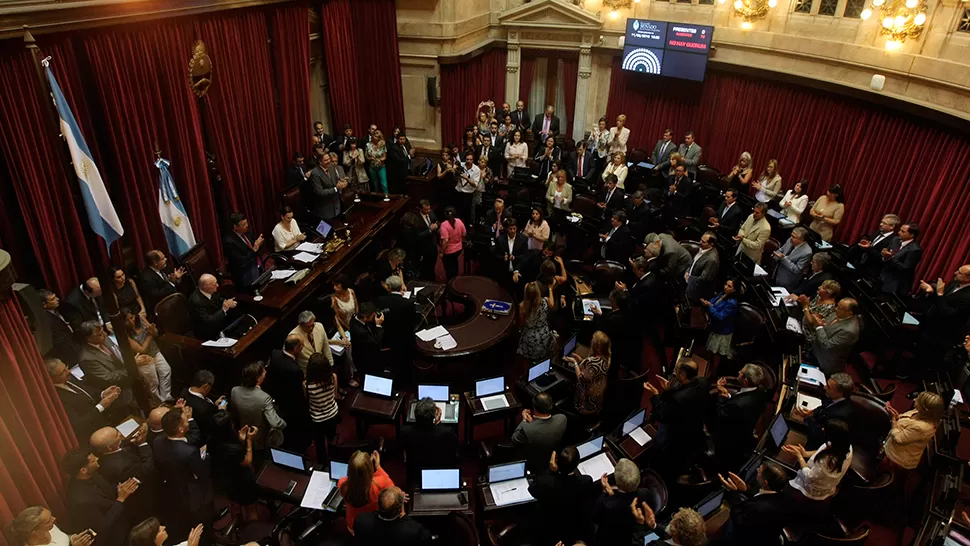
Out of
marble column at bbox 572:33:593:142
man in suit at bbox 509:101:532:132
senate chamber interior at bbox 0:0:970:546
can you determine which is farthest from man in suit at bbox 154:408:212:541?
marble column at bbox 572:33:593:142

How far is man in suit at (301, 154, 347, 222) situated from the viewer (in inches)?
376

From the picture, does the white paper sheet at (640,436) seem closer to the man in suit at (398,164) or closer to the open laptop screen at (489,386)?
the open laptop screen at (489,386)

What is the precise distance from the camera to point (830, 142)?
996 cm

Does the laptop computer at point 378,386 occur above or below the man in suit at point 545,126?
below

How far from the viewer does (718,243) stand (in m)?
8.61

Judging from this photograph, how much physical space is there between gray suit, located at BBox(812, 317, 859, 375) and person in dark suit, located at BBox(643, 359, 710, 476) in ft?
6.78

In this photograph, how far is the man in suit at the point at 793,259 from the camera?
7.62 meters

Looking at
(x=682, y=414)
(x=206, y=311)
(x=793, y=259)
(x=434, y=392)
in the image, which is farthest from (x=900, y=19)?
(x=206, y=311)

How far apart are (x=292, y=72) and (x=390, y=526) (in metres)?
8.51

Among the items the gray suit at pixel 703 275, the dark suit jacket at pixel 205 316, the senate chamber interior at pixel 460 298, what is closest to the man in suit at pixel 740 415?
the senate chamber interior at pixel 460 298

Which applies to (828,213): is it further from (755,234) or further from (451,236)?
(451,236)

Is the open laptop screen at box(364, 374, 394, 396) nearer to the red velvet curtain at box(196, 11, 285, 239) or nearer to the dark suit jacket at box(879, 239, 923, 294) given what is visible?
the red velvet curtain at box(196, 11, 285, 239)

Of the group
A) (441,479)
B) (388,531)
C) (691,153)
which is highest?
(691,153)

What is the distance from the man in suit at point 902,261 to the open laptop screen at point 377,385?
627cm
